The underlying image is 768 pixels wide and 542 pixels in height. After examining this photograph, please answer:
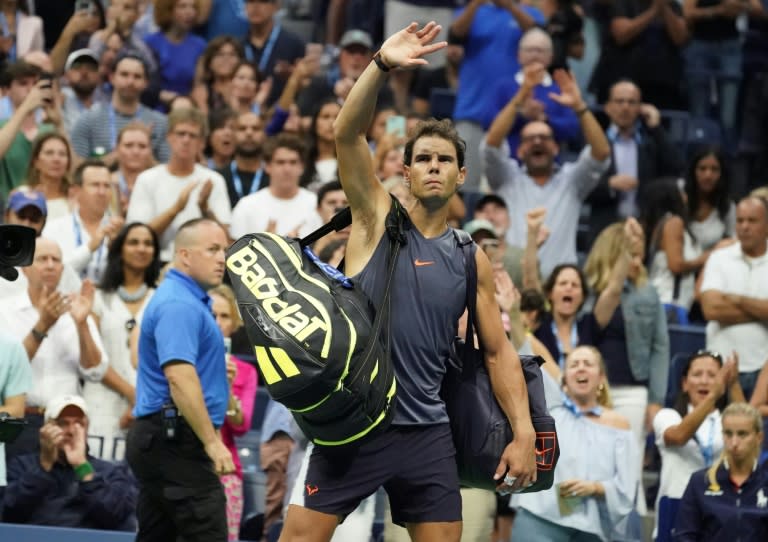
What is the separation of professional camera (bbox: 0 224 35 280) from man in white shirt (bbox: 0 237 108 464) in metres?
2.41

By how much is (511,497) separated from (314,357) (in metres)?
4.09

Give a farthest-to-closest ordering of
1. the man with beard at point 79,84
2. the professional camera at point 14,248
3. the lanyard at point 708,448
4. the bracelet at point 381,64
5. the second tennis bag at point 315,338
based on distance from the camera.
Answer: the man with beard at point 79,84 → the lanyard at point 708,448 → the professional camera at point 14,248 → the bracelet at point 381,64 → the second tennis bag at point 315,338

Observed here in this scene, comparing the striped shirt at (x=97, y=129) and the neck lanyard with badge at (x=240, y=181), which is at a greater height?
the striped shirt at (x=97, y=129)

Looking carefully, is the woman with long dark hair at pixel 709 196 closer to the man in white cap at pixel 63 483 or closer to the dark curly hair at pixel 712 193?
the dark curly hair at pixel 712 193

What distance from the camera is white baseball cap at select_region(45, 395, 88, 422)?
919 centimetres

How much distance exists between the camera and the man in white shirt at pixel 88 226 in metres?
11.0

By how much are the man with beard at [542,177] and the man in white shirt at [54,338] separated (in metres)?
3.56

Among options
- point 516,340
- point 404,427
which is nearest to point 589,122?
point 516,340

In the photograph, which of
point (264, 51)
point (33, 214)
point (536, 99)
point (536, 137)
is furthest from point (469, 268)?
point (264, 51)

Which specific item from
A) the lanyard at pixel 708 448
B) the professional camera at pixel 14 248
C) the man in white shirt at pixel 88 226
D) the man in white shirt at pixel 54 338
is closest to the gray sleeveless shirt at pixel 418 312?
the professional camera at pixel 14 248

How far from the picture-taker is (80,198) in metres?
11.2

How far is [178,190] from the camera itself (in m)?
11.8

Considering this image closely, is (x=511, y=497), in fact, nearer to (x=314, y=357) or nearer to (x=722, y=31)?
(x=314, y=357)

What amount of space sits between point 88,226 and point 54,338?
145cm
